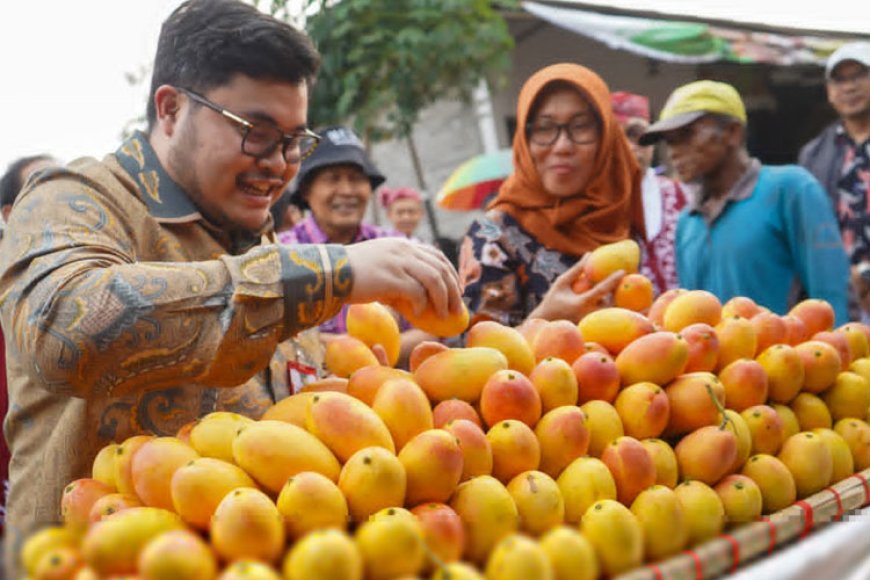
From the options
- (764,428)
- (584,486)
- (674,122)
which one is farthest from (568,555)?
(674,122)

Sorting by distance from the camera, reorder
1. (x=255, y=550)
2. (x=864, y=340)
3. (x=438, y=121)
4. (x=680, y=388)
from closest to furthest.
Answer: (x=255, y=550) < (x=680, y=388) < (x=864, y=340) < (x=438, y=121)

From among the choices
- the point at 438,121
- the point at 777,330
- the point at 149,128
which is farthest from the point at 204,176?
the point at 438,121

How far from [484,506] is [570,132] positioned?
1831 mm

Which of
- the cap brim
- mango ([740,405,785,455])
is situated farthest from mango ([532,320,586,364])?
the cap brim

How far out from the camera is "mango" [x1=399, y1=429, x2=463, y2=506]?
114cm

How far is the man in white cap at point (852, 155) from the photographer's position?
13.7 feet

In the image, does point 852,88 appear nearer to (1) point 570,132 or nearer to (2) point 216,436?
(1) point 570,132

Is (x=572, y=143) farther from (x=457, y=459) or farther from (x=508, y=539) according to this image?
(x=508, y=539)

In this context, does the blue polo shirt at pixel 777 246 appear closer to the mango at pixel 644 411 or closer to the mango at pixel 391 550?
the mango at pixel 644 411

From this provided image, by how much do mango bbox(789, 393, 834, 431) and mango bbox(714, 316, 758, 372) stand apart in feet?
0.51

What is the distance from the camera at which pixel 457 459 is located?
1158 mm

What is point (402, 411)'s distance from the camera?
4.20ft

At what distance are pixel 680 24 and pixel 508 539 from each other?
6.60 m

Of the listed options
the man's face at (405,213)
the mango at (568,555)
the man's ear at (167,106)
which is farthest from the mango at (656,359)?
the man's face at (405,213)
